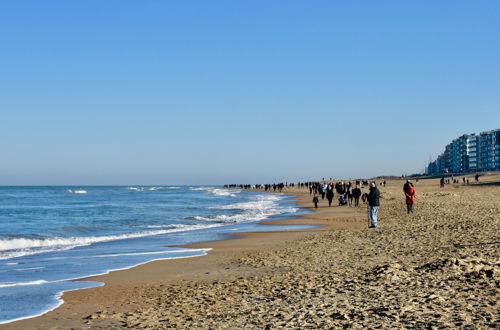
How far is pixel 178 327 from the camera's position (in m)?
6.89

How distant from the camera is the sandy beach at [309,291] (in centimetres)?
676

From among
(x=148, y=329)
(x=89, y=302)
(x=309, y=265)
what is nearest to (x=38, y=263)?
(x=89, y=302)

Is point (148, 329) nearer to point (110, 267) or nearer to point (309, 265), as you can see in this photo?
point (309, 265)

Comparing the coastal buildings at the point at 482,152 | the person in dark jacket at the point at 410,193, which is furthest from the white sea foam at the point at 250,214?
the coastal buildings at the point at 482,152

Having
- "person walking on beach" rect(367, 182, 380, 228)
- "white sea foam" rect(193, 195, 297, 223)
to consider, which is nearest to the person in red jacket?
"person walking on beach" rect(367, 182, 380, 228)

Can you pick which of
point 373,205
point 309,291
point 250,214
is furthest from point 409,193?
point 309,291

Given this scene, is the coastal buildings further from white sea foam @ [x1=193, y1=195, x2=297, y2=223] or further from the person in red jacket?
the person in red jacket

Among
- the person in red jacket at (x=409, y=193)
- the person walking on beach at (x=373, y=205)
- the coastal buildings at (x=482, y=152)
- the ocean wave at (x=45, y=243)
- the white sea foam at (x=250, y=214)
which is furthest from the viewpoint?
the coastal buildings at (x=482, y=152)

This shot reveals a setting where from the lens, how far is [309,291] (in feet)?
27.8

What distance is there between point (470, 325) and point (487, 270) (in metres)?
3.07

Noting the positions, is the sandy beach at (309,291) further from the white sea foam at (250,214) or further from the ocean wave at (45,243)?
the white sea foam at (250,214)

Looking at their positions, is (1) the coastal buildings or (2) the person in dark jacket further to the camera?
(1) the coastal buildings

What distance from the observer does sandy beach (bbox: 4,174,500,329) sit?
6.76 m

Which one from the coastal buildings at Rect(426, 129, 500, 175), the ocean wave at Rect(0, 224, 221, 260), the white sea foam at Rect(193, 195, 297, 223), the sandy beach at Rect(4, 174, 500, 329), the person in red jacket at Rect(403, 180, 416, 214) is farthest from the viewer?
the coastal buildings at Rect(426, 129, 500, 175)
